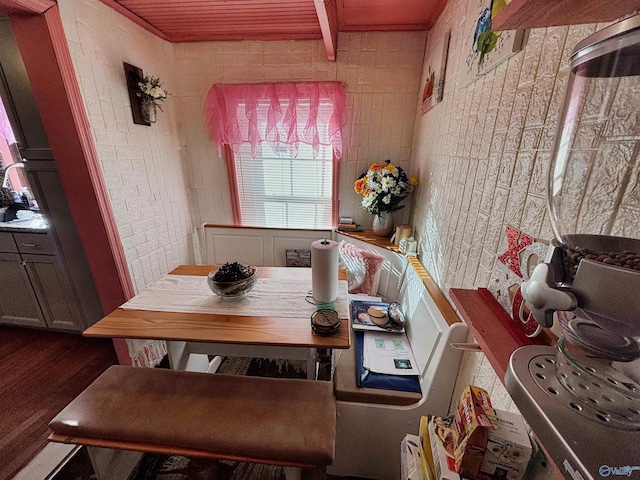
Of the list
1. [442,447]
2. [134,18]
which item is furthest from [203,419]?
[134,18]

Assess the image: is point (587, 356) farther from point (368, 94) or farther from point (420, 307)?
point (368, 94)

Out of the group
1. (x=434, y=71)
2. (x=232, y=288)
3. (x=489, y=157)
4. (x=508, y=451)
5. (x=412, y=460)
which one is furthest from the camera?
(x=434, y=71)

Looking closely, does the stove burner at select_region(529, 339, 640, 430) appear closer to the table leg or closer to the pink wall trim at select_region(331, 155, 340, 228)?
the table leg

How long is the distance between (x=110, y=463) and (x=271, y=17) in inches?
109

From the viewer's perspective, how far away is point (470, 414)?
0.62 m

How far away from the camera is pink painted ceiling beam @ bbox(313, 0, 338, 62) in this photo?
1371 mm

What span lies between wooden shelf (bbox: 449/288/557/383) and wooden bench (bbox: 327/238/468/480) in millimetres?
407

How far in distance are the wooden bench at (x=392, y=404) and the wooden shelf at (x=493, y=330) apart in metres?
0.41

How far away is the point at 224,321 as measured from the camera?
1082mm

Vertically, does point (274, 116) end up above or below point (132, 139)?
above

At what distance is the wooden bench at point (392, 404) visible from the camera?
1.11m

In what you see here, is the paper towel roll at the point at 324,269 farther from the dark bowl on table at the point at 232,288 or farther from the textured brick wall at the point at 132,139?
the textured brick wall at the point at 132,139

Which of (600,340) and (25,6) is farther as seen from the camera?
(25,6)

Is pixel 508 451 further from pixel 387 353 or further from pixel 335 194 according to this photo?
pixel 335 194
